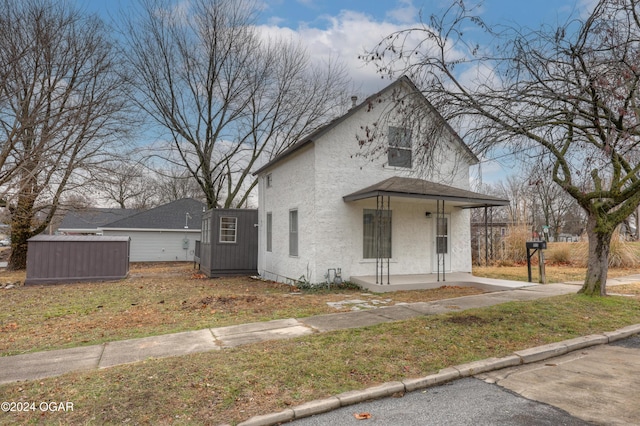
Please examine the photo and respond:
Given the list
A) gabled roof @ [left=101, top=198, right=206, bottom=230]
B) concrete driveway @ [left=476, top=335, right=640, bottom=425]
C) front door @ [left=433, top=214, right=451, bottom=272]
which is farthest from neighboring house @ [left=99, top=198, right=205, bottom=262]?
concrete driveway @ [left=476, top=335, right=640, bottom=425]

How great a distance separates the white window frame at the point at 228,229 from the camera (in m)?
15.5

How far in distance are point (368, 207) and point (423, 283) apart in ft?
9.35

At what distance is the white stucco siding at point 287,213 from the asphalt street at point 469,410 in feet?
24.1

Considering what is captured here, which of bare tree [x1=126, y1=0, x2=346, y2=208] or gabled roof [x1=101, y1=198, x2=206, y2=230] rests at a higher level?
bare tree [x1=126, y1=0, x2=346, y2=208]

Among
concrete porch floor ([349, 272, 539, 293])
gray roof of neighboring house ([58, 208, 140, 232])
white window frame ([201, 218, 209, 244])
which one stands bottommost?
concrete porch floor ([349, 272, 539, 293])

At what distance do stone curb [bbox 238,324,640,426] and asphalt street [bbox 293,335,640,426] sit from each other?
0.06m

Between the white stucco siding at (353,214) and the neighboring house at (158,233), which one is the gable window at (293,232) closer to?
the white stucco siding at (353,214)

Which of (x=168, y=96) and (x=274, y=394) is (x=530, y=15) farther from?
(x=168, y=96)

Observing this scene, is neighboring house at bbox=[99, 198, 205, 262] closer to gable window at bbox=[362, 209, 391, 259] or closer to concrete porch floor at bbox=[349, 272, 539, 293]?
gable window at bbox=[362, 209, 391, 259]

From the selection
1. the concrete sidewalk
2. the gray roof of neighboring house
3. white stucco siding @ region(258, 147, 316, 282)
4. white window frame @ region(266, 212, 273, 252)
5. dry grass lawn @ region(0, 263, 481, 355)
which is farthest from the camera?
the gray roof of neighboring house

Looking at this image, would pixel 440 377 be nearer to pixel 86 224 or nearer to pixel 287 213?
pixel 287 213

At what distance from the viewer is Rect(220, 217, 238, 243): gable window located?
50.8 ft

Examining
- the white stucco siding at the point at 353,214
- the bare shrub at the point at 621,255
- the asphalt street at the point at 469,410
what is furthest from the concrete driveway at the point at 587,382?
the bare shrub at the point at 621,255

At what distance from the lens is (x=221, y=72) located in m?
19.5
